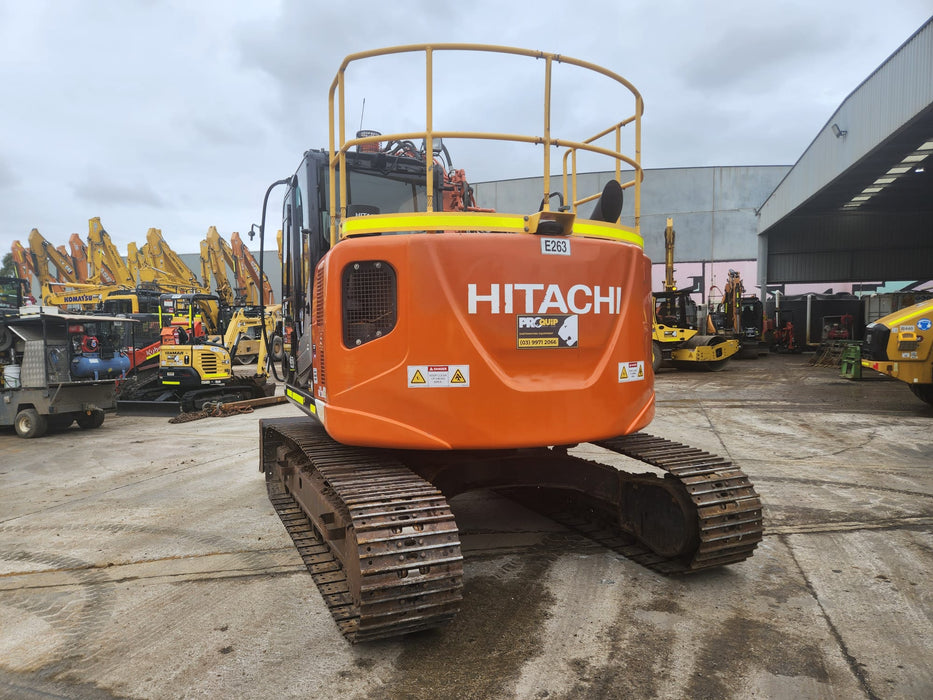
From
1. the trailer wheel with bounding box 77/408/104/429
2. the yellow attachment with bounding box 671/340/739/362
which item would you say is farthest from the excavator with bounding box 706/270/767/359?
the trailer wheel with bounding box 77/408/104/429

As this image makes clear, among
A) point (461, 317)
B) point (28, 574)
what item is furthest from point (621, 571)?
point (28, 574)

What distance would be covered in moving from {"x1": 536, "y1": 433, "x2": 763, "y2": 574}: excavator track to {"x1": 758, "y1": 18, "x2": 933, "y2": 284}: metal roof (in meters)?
11.7

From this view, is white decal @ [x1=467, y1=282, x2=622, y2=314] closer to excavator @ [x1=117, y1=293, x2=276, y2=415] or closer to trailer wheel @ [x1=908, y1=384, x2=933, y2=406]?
trailer wheel @ [x1=908, y1=384, x2=933, y2=406]

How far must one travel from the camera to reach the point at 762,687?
2.75 m

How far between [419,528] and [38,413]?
955cm

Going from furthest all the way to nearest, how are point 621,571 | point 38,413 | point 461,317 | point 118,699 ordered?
point 38,413, point 621,571, point 461,317, point 118,699

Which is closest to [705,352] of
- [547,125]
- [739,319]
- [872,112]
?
[739,319]

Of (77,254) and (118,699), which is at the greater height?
(77,254)

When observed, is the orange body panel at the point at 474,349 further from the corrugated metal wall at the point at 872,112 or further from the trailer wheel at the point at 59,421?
the corrugated metal wall at the point at 872,112

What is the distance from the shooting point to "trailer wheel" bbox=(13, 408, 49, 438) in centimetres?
999

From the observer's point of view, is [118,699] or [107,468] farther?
[107,468]

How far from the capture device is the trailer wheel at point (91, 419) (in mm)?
10703

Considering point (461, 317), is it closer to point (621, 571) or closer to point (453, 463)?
point (453, 463)

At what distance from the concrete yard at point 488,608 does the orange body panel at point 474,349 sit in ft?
3.30
